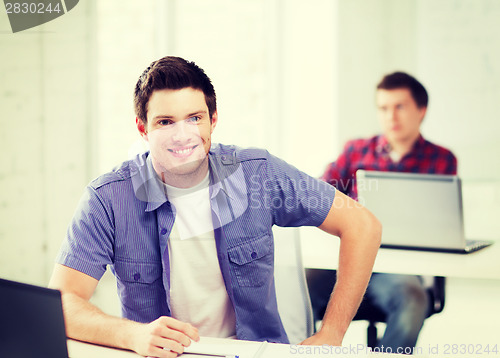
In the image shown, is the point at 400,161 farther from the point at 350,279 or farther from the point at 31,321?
the point at 31,321

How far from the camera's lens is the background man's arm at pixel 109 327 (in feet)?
2.97

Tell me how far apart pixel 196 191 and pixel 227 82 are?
2116mm

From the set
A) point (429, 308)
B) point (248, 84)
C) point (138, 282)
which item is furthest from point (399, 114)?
point (138, 282)

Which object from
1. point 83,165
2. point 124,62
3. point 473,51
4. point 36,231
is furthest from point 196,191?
point 473,51

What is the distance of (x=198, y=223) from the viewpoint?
51.6 inches

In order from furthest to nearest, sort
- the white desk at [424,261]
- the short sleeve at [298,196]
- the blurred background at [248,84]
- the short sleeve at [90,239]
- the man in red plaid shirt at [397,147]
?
the man in red plaid shirt at [397,147], the blurred background at [248,84], the white desk at [424,261], the short sleeve at [298,196], the short sleeve at [90,239]

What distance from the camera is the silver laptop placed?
1.73 meters

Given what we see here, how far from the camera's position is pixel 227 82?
11.0 ft

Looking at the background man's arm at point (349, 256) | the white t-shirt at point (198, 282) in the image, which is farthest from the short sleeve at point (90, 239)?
the background man's arm at point (349, 256)

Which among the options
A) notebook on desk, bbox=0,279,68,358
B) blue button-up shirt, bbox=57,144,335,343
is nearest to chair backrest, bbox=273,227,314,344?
blue button-up shirt, bbox=57,144,335,343

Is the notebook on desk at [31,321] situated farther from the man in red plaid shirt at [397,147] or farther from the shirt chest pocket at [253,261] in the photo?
the man in red plaid shirt at [397,147]

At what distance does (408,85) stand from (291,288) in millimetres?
1809

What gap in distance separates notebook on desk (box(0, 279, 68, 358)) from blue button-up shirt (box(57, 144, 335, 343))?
39 cm

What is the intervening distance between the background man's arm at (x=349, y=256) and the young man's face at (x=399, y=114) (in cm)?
152
